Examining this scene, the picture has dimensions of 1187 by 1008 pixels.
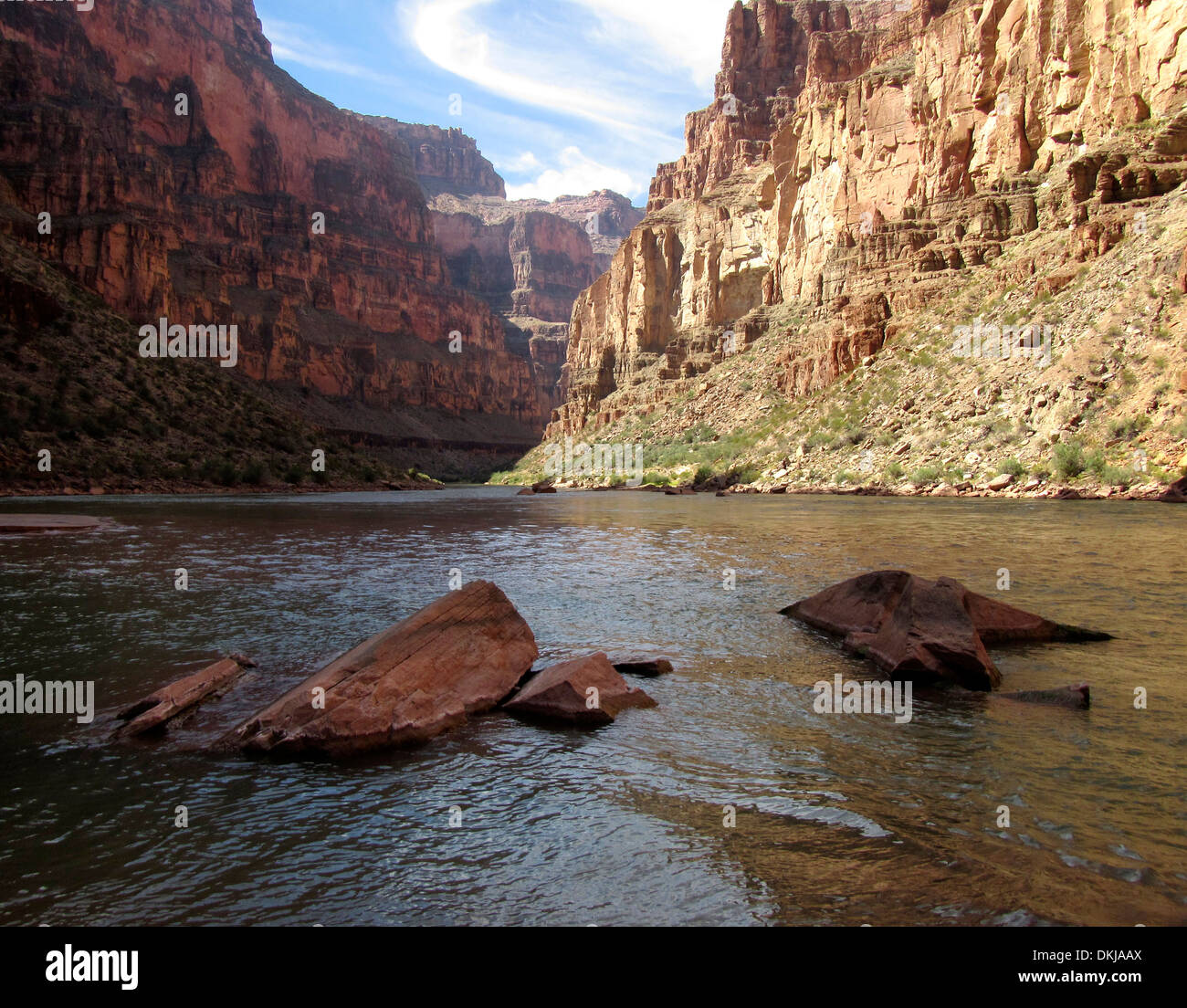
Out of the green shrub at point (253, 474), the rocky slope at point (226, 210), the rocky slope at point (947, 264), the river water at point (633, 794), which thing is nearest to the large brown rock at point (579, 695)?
the river water at point (633, 794)

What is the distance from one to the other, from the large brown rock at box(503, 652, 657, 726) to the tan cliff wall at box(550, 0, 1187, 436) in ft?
167

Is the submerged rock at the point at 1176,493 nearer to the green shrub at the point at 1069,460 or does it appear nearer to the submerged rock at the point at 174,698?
the green shrub at the point at 1069,460

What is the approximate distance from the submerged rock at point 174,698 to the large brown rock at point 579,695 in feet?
10.1

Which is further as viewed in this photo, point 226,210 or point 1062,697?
point 226,210

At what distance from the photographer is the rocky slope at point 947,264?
39906 mm

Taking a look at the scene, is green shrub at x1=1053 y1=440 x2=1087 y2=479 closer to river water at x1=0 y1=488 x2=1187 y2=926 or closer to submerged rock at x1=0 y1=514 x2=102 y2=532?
river water at x1=0 y1=488 x2=1187 y2=926

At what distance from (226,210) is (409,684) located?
165 meters

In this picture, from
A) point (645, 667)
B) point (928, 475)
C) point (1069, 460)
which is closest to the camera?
point (645, 667)

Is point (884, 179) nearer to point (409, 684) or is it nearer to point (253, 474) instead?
point (253, 474)

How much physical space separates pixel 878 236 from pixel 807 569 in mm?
61743

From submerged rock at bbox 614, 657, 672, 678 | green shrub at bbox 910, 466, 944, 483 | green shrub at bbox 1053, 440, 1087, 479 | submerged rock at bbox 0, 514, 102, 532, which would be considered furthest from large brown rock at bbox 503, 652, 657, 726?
green shrub at bbox 910, 466, 944, 483

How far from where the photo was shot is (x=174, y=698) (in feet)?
24.0

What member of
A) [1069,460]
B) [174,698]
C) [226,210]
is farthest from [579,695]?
[226,210]

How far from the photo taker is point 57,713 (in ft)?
24.5
